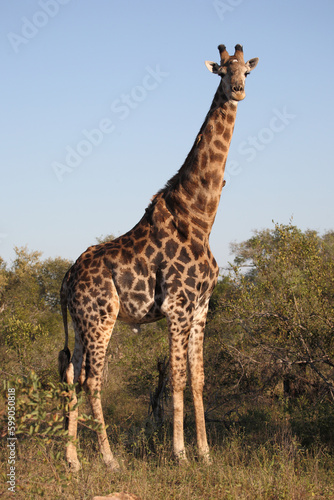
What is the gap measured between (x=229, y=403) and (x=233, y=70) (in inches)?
270

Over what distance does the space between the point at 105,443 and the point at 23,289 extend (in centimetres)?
1631

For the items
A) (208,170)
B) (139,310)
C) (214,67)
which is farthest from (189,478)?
(214,67)

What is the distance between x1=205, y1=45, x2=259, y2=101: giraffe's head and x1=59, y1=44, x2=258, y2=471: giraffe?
1cm

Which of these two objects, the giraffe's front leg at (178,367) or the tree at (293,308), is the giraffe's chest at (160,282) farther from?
the tree at (293,308)

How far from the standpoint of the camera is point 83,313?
6.45 metres

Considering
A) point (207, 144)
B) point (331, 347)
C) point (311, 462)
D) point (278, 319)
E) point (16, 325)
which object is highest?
point (207, 144)

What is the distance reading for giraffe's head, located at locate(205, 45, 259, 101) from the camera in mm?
6176

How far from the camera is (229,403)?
10461 millimetres

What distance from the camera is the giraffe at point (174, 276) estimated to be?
6195mm

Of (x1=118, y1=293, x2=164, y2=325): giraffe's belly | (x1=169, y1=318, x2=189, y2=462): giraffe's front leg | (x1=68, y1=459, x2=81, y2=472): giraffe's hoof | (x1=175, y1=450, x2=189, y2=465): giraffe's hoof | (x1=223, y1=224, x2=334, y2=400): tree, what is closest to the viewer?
(x1=175, y1=450, x2=189, y2=465): giraffe's hoof

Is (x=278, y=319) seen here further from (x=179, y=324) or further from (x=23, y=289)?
(x=23, y=289)

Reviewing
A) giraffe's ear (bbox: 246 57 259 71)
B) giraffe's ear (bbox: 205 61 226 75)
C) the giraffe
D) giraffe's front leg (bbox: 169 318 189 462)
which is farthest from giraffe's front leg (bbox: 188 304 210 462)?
giraffe's ear (bbox: 246 57 259 71)

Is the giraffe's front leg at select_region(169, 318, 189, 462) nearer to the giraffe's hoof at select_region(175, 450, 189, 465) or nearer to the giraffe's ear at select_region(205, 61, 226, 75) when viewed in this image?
the giraffe's hoof at select_region(175, 450, 189, 465)

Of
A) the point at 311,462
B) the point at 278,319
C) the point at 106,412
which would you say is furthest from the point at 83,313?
the point at 106,412
